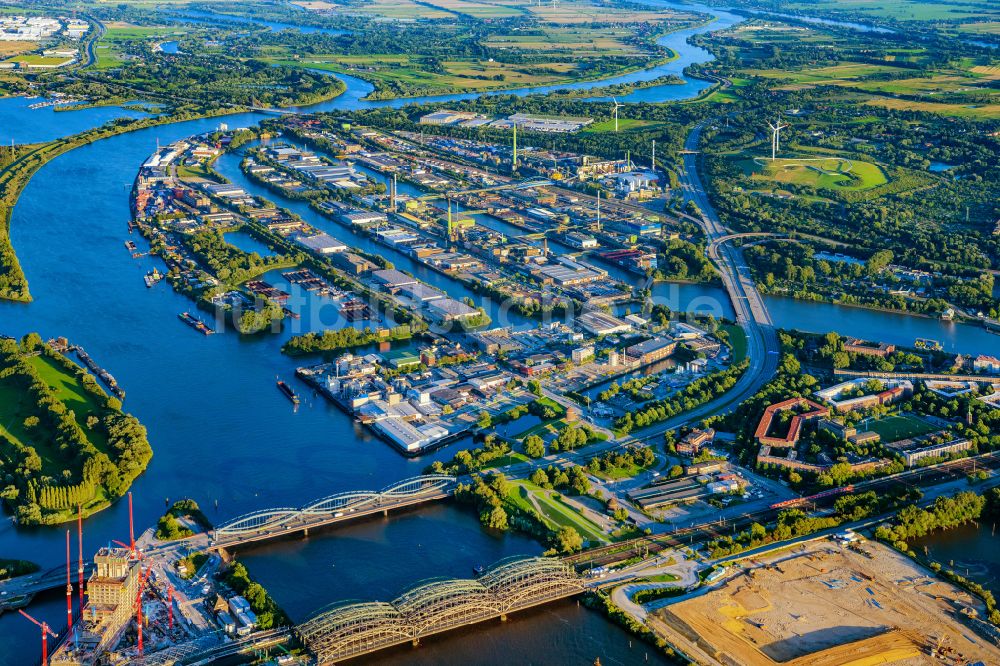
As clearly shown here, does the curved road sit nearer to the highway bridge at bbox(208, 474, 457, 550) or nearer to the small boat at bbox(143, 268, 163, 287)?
the highway bridge at bbox(208, 474, 457, 550)

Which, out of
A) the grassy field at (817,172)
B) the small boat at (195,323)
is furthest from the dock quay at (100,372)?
the grassy field at (817,172)

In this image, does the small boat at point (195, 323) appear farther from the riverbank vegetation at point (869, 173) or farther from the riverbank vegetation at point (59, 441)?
the riverbank vegetation at point (869, 173)

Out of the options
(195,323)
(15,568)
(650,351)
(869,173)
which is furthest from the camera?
(869,173)

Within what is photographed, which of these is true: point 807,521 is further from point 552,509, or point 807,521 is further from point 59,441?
point 59,441

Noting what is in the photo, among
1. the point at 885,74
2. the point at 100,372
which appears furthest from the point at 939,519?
the point at 885,74

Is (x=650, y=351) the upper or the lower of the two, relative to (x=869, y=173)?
lower

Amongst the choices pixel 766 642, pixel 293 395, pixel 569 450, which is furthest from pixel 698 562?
pixel 293 395

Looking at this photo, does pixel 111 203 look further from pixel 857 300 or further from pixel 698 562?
pixel 698 562

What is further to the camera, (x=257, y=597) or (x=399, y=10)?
(x=399, y=10)
